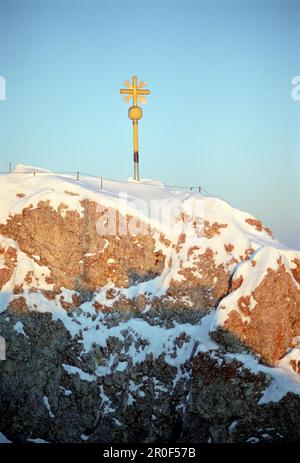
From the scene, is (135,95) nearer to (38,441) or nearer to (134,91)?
(134,91)

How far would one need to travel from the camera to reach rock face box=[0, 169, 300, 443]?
140 feet

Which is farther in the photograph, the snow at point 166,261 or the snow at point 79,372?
the snow at point 79,372

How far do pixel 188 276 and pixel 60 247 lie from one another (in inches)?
375

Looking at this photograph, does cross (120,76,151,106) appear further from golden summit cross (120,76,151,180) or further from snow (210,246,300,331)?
snow (210,246,300,331)

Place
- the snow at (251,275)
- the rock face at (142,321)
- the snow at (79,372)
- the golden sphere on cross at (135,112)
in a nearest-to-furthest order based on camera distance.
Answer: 1. the rock face at (142,321)
2. the snow at (251,275)
3. the snow at (79,372)
4. the golden sphere on cross at (135,112)

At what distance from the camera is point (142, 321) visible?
46625 millimetres

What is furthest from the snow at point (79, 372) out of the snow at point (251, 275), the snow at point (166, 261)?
the snow at point (251, 275)

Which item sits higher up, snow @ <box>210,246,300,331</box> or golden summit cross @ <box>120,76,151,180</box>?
golden summit cross @ <box>120,76,151,180</box>

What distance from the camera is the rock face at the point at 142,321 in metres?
42.6

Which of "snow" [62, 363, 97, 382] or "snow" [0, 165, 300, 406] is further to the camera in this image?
"snow" [62, 363, 97, 382]

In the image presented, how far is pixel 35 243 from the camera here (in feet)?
162

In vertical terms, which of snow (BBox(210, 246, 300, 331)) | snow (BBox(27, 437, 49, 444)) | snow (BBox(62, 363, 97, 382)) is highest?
snow (BBox(210, 246, 300, 331))

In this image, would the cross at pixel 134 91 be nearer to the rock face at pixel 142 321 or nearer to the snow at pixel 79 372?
the rock face at pixel 142 321

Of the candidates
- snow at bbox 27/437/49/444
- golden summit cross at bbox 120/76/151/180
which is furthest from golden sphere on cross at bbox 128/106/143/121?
snow at bbox 27/437/49/444
